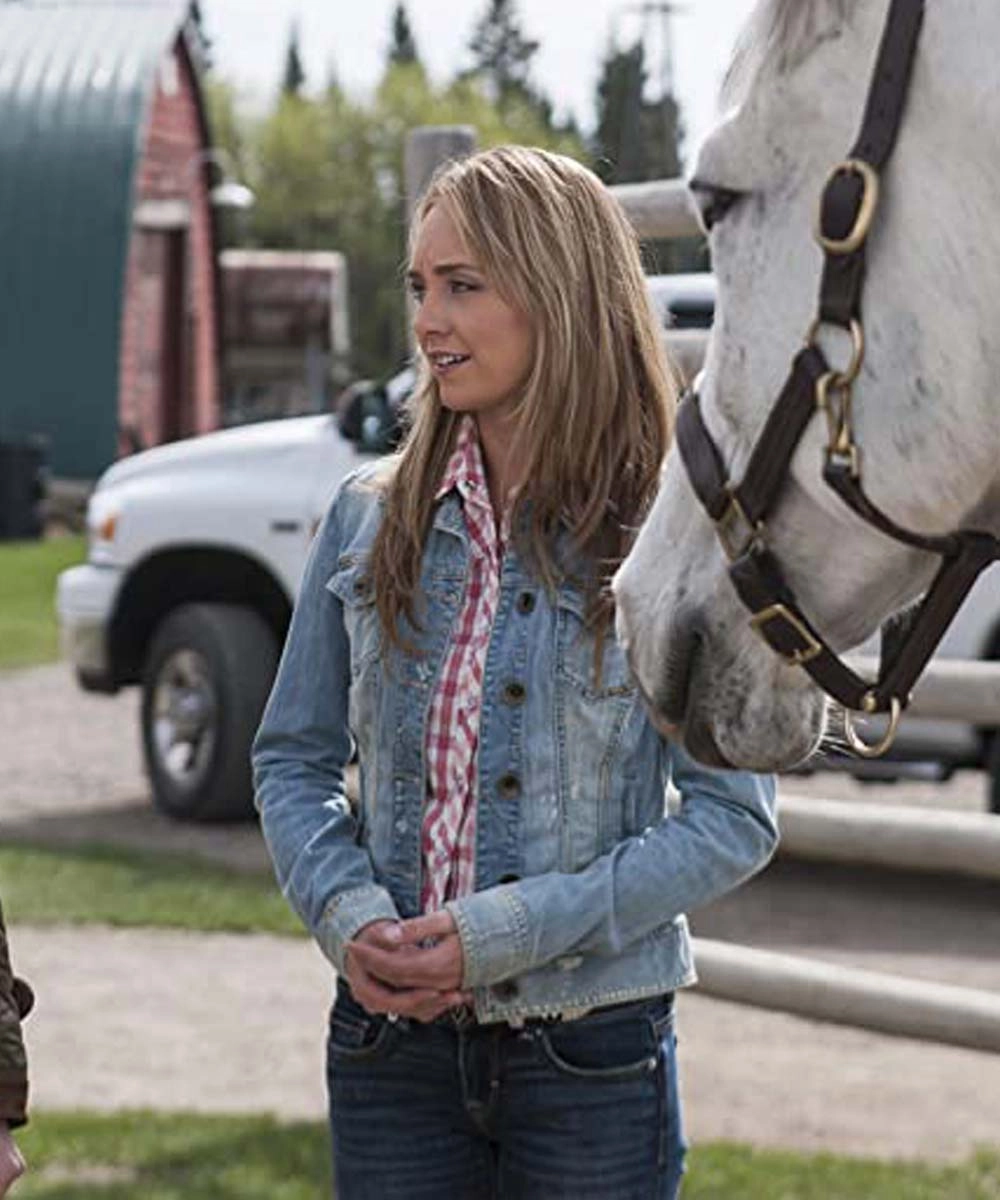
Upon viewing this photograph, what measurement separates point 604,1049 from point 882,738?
689 millimetres

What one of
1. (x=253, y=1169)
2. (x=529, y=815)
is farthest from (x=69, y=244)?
(x=529, y=815)

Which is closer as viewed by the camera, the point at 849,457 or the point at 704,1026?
the point at 849,457

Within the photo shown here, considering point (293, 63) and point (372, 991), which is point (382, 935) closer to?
point (372, 991)

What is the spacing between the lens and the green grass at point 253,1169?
5.66m

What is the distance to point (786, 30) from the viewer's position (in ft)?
7.57

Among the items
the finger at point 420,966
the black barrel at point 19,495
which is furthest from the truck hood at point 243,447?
the black barrel at point 19,495

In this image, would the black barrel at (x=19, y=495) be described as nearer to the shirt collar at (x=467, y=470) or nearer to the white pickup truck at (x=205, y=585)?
the white pickup truck at (x=205, y=585)

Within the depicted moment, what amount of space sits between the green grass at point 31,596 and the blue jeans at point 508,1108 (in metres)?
13.7

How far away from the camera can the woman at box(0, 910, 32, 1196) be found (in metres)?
2.94

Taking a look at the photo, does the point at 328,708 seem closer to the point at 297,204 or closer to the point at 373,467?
the point at 373,467

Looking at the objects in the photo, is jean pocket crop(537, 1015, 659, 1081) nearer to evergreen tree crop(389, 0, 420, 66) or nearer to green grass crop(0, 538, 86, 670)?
green grass crop(0, 538, 86, 670)

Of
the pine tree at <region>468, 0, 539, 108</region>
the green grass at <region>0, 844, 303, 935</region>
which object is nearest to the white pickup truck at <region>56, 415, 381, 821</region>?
the green grass at <region>0, 844, 303, 935</region>

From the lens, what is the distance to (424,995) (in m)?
3.09

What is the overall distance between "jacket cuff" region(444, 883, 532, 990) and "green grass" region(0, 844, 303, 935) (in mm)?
5649
